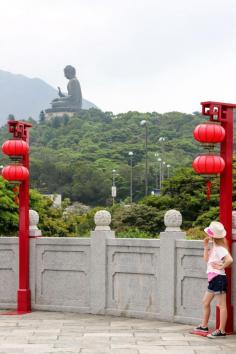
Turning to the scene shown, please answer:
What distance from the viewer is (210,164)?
910 centimetres

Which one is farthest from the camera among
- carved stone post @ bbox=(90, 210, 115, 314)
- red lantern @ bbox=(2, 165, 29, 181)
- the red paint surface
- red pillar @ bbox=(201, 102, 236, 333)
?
the red paint surface

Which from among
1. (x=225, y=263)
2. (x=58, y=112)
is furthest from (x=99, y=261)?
(x=58, y=112)

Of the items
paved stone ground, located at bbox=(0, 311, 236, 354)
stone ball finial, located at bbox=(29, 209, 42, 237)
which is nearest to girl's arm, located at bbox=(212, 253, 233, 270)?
paved stone ground, located at bbox=(0, 311, 236, 354)

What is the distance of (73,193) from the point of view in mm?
75812

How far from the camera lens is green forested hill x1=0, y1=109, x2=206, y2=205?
74.9 metres

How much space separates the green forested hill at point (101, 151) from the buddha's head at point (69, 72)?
2575 centimetres

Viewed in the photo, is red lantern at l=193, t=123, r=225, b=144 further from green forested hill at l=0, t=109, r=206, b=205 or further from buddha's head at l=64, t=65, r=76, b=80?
buddha's head at l=64, t=65, r=76, b=80

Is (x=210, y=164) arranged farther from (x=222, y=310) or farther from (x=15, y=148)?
(x=15, y=148)

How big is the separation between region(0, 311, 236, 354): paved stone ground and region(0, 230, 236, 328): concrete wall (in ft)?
0.94

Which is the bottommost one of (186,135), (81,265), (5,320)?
(5,320)

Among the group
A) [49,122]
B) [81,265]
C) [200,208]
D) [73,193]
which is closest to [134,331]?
[81,265]

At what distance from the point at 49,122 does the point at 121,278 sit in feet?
377

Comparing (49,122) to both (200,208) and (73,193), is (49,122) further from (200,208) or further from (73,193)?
(200,208)

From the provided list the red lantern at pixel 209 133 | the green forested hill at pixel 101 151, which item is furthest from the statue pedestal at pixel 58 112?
the red lantern at pixel 209 133
